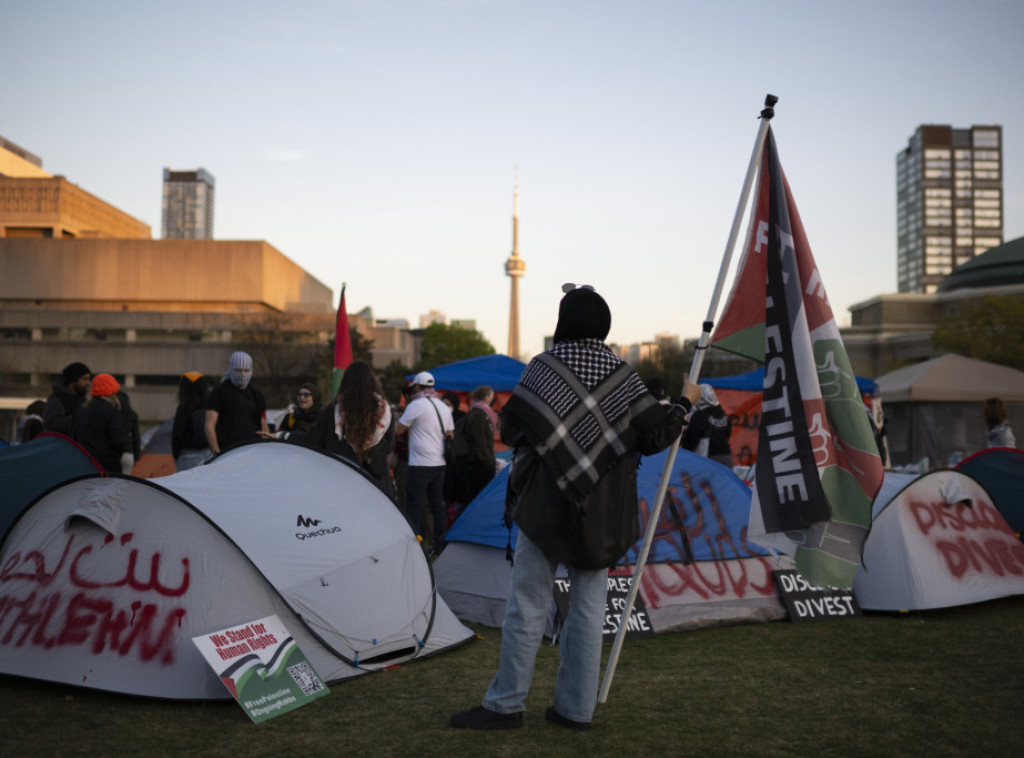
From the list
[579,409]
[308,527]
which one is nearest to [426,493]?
[308,527]

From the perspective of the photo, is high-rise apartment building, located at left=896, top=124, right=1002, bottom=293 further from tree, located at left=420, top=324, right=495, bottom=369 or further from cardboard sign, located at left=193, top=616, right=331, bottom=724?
cardboard sign, located at left=193, top=616, right=331, bottom=724

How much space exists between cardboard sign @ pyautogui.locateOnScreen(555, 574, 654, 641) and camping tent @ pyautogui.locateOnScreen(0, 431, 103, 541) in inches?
156

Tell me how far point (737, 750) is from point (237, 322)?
83.8 m

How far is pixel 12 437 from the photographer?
85.7 feet

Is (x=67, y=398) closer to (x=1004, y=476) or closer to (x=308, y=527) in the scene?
(x=308, y=527)

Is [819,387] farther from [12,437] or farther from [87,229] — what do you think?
[87,229]

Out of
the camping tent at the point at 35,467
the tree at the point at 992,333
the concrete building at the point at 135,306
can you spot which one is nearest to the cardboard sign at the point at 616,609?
the camping tent at the point at 35,467

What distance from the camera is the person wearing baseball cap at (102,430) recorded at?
8344mm

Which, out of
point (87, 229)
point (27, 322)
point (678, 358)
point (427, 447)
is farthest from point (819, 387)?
point (87, 229)

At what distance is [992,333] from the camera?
162ft

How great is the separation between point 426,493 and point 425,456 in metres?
0.50

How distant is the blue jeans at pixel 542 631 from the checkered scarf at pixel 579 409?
392 millimetres

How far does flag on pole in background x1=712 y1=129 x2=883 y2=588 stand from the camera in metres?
4.76

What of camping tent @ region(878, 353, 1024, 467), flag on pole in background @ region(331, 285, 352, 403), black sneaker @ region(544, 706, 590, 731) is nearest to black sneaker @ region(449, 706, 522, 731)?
black sneaker @ region(544, 706, 590, 731)
